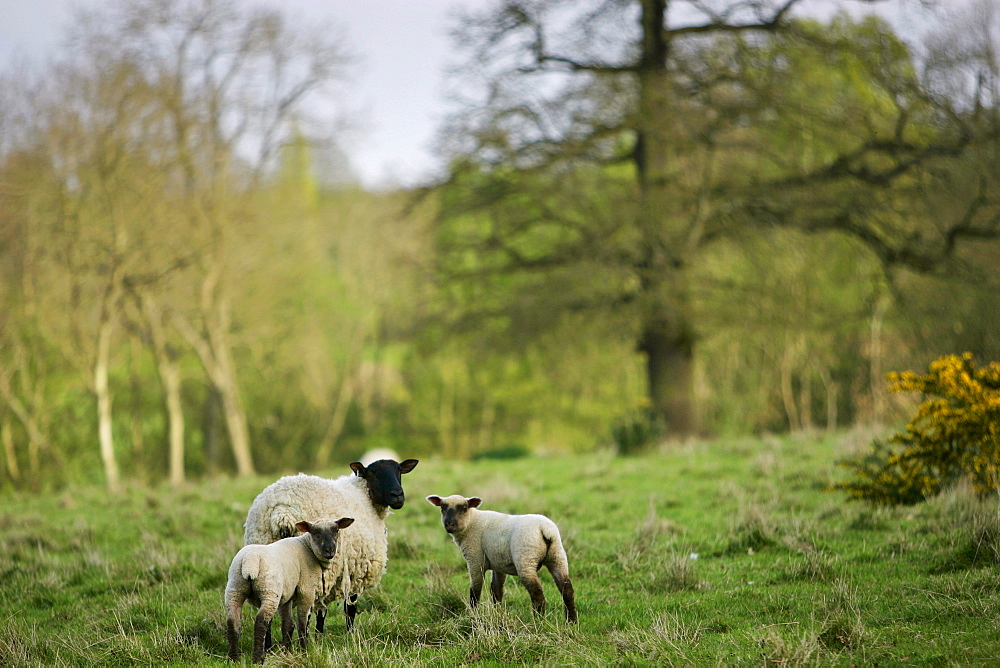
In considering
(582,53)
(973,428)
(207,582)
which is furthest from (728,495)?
(582,53)

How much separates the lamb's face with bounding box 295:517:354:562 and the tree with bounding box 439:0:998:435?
11.7 m

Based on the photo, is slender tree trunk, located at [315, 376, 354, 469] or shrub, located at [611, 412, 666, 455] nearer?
shrub, located at [611, 412, 666, 455]

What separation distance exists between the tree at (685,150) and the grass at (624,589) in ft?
23.6

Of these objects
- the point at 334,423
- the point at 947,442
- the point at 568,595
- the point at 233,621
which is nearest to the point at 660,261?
the point at 947,442

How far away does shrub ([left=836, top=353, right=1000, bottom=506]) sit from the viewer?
8125 mm

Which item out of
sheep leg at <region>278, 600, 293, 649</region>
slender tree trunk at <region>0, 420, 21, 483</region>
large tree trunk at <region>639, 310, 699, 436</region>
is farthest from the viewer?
slender tree trunk at <region>0, 420, 21, 483</region>

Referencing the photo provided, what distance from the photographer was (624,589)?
6379 mm

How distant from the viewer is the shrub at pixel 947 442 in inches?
320

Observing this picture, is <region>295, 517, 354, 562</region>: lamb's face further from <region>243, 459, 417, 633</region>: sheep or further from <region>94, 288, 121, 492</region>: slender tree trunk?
<region>94, 288, 121, 492</region>: slender tree trunk

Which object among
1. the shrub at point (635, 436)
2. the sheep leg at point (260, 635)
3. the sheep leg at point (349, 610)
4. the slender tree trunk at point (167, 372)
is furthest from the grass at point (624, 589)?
the slender tree trunk at point (167, 372)

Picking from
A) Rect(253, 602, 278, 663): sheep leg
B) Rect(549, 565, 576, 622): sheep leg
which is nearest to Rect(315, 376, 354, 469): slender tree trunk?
Rect(549, 565, 576, 622): sheep leg

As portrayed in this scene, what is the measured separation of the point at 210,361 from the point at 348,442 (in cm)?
1631

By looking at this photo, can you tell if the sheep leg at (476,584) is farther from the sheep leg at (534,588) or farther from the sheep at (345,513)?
the sheep at (345,513)

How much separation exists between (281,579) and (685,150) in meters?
14.2
